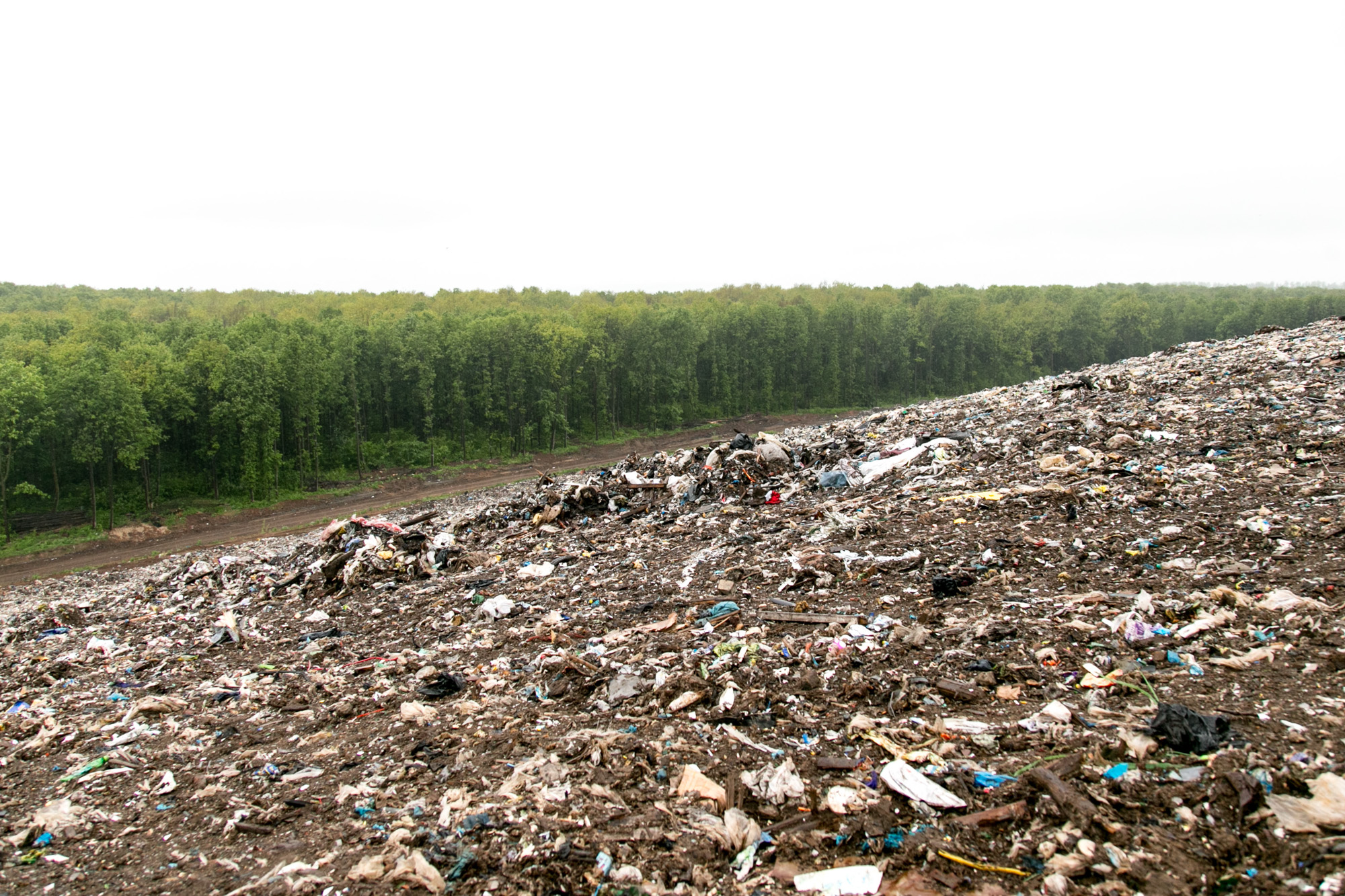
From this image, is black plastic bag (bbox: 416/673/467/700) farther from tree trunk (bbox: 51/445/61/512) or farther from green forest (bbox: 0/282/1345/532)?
tree trunk (bbox: 51/445/61/512)

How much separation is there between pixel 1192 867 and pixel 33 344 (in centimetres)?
3535

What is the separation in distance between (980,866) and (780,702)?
189 cm

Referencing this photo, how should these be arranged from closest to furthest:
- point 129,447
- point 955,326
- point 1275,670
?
point 1275,670 → point 129,447 → point 955,326

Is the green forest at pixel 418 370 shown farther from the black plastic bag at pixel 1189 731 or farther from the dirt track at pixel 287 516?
the black plastic bag at pixel 1189 731

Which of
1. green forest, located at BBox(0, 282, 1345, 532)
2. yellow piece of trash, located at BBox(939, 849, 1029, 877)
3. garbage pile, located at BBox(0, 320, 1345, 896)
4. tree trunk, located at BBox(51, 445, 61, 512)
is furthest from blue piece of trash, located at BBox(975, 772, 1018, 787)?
tree trunk, located at BBox(51, 445, 61, 512)

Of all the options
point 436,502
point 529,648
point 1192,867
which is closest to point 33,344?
point 436,502

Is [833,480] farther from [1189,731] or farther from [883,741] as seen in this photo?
[1189,731]

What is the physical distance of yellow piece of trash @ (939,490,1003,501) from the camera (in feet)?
28.3

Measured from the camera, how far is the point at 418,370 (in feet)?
113

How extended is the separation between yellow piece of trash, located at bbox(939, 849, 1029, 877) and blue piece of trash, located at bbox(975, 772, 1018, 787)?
0.56 meters

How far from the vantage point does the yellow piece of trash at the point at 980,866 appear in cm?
310

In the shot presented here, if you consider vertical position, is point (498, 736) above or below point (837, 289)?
below

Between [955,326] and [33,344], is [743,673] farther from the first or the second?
[955,326]

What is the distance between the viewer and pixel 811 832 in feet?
11.7
